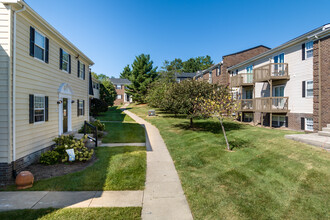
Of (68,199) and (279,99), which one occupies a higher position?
(279,99)

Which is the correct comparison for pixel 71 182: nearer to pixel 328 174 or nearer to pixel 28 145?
pixel 28 145

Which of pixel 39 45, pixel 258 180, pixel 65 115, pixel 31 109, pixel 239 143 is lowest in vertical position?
pixel 258 180

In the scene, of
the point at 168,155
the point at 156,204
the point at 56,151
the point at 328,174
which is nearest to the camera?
the point at 156,204

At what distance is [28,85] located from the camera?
23.7 feet

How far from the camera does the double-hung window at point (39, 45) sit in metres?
7.90

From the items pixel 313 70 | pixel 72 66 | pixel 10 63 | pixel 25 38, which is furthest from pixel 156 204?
pixel 313 70

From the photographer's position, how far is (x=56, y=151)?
26.9 feet

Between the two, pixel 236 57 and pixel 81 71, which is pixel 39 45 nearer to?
pixel 81 71

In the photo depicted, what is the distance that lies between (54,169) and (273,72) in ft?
57.7

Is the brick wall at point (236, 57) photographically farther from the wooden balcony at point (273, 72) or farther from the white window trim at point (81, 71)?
the white window trim at point (81, 71)

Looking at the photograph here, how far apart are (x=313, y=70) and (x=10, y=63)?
56.1 feet

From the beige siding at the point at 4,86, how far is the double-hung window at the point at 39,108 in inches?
58.8

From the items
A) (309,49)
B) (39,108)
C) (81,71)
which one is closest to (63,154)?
(39,108)

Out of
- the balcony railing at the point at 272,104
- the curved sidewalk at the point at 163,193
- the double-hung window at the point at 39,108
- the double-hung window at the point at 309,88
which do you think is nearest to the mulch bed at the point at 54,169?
the double-hung window at the point at 39,108
